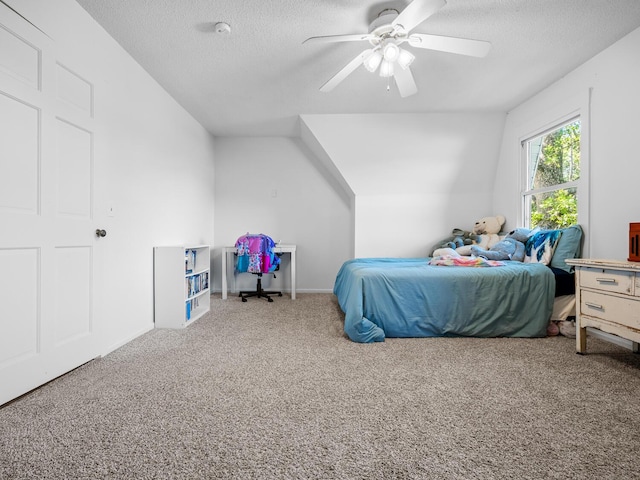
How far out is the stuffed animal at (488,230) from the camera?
3.96 metres

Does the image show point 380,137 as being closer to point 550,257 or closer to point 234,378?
point 550,257

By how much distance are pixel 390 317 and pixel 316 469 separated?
162cm

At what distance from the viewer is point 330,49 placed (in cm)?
258

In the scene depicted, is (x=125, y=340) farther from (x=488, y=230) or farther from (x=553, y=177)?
(x=553, y=177)

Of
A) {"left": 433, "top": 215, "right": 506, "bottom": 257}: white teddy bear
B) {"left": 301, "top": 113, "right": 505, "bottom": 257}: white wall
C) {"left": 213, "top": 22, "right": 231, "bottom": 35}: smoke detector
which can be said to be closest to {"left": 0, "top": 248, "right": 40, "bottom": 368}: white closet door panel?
{"left": 213, "top": 22, "right": 231, "bottom": 35}: smoke detector

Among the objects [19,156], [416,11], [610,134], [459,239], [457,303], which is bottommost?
[457,303]

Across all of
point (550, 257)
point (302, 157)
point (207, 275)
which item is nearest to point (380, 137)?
point (302, 157)

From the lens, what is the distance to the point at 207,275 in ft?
12.2

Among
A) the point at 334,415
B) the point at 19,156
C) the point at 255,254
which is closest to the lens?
the point at 334,415

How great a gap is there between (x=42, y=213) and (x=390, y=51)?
2391 millimetres

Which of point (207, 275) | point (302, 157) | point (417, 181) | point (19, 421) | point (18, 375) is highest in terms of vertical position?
point (302, 157)

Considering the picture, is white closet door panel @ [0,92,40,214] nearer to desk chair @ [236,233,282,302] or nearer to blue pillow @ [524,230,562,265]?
desk chair @ [236,233,282,302]

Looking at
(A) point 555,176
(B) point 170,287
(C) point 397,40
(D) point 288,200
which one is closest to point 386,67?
(C) point 397,40

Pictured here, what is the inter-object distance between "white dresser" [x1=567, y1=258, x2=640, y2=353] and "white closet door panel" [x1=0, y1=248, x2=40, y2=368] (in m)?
3.38
